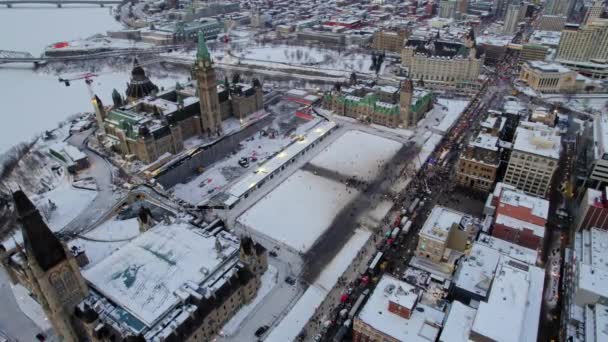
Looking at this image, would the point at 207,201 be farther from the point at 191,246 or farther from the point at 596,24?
the point at 596,24

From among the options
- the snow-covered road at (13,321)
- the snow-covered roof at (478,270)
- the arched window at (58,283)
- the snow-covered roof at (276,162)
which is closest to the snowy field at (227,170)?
the snow-covered roof at (276,162)

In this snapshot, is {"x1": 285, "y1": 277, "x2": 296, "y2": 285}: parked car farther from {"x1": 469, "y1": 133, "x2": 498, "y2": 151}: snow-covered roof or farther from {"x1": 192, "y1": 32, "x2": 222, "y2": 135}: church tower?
{"x1": 192, "y1": 32, "x2": 222, "y2": 135}: church tower

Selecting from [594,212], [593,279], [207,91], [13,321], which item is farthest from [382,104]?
[13,321]

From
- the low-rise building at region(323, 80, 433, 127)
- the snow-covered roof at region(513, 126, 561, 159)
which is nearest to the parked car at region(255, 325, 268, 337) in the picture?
the snow-covered roof at region(513, 126, 561, 159)

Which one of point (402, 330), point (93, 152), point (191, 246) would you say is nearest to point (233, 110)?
point (93, 152)

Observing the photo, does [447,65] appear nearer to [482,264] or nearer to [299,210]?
[299,210]

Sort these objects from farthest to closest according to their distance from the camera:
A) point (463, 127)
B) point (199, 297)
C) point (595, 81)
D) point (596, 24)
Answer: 1. point (596, 24)
2. point (595, 81)
3. point (463, 127)
4. point (199, 297)
